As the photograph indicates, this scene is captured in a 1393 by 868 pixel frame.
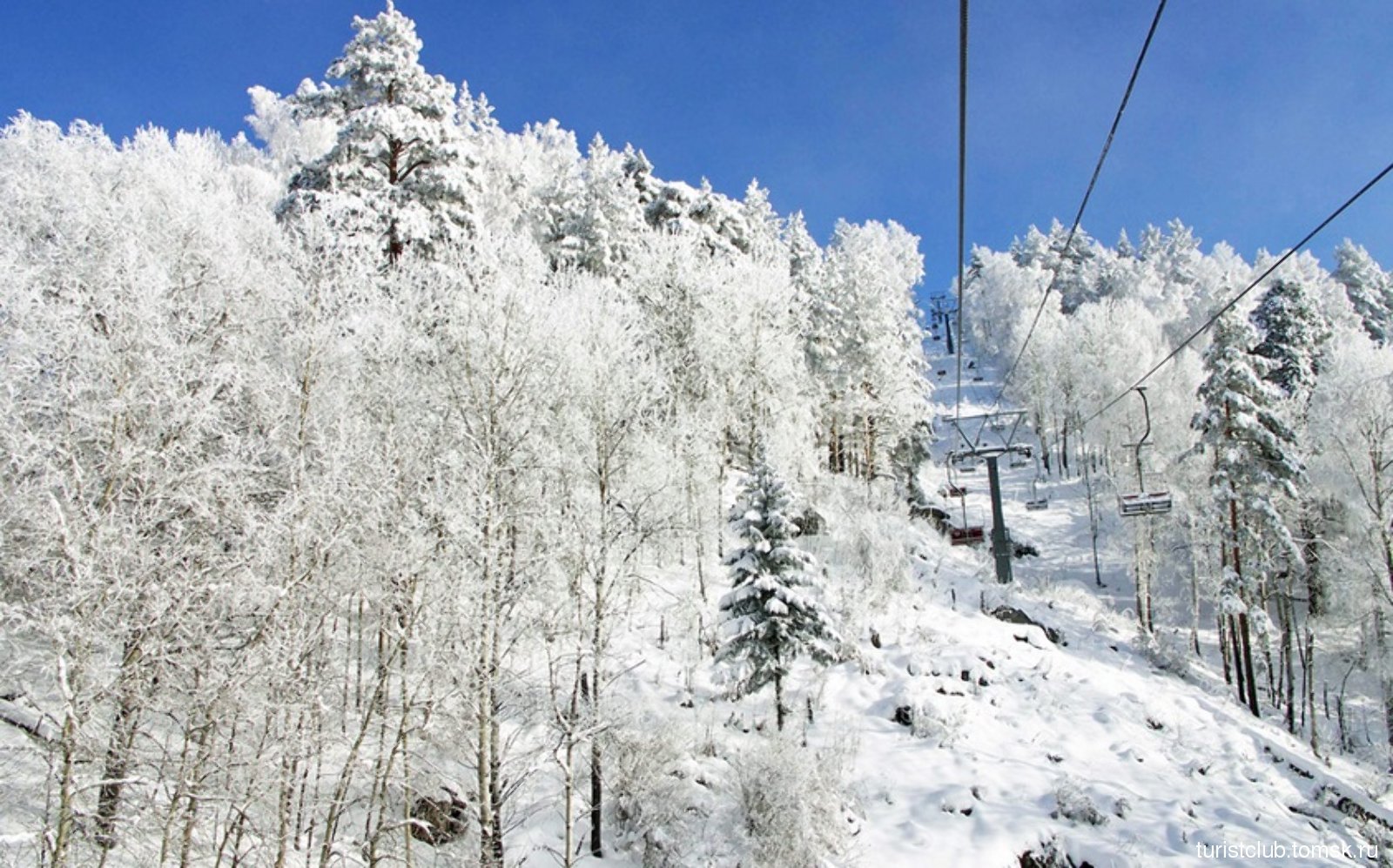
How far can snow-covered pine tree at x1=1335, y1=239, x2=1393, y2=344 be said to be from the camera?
5894 centimetres

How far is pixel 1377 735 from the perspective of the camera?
27.0 meters

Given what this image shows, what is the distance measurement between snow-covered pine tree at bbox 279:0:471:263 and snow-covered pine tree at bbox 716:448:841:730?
11282 millimetres

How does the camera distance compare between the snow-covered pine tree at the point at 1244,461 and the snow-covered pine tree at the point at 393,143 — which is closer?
the snow-covered pine tree at the point at 393,143

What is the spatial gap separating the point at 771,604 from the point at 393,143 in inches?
677

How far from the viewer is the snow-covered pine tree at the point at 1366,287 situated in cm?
5894

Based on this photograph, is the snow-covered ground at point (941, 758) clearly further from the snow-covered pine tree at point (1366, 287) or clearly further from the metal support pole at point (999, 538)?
the snow-covered pine tree at point (1366, 287)


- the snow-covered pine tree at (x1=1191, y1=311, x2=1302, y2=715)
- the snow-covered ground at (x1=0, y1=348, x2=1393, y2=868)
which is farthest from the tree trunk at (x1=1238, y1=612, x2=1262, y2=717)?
the snow-covered ground at (x1=0, y1=348, x2=1393, y2=868)

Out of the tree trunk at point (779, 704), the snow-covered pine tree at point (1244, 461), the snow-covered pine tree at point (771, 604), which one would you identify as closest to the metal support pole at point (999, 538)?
the snow-covered pine tree at point (771, 604)

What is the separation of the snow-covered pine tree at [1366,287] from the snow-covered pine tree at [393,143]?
240 feet

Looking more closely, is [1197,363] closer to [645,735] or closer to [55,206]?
[645,735]

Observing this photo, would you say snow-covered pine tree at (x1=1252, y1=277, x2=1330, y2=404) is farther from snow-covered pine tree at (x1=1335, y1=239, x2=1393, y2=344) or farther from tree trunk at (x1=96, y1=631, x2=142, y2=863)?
tree trunk at (x1=96, y1=631, x2=142, y2=863)

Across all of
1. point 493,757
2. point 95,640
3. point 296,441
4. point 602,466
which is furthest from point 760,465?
point 95,640

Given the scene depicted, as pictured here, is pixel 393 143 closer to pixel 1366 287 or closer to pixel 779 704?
pixel 779 704

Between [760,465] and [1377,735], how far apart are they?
29.7 metres
